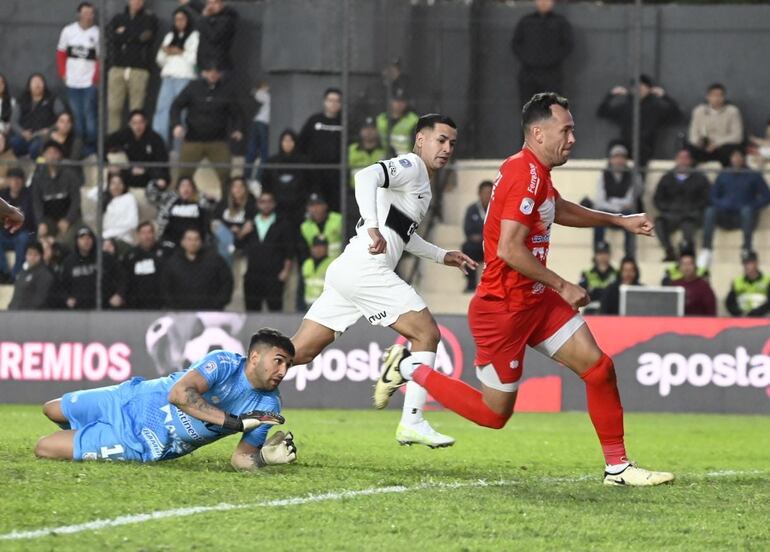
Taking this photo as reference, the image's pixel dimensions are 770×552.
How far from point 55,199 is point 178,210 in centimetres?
149

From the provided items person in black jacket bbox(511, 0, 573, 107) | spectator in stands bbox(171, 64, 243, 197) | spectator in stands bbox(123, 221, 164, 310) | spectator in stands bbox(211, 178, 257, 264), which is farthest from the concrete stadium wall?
spectator in stands bbox(123, 221, 164, 310)

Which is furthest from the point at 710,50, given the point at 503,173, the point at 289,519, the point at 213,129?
the point at 289,519

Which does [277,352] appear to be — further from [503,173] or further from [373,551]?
[373,551]

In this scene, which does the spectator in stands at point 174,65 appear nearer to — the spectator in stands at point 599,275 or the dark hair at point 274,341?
the spectator in stands at point 599,275

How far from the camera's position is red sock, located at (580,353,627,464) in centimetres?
840

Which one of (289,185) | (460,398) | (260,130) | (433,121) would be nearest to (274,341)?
(460,398)

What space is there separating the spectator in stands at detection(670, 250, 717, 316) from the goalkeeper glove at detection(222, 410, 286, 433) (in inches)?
386

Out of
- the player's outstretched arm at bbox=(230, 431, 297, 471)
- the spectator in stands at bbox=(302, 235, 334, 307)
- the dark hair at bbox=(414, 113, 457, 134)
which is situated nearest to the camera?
the player's outstretched arm at bbox=(230, 431, 297, 471)

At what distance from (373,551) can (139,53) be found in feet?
42.4

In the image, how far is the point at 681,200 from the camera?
18.4 metres

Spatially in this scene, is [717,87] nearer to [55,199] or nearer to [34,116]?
[55,199]

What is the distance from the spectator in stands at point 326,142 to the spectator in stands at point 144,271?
205 centimetres

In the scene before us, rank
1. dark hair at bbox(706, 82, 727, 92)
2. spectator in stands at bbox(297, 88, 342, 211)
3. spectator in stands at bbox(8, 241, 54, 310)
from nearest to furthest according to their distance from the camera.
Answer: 1. spectator in stands at bbox(8, 241, 54, 310)
2. spectator in stands at bbox(297, 88, 342, 211)
3. dark hair at bbox(706, 82, 727, 92)

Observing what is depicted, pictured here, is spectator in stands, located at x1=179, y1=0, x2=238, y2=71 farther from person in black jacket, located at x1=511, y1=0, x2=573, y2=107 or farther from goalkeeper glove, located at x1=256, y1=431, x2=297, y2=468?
goalkeeper glove, located at x1=256, y1=431, x2=297, y2=468
